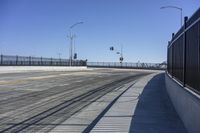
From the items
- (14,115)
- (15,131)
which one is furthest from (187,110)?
(14,115)

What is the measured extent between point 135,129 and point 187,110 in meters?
1.35

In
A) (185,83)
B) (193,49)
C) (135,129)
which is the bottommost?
(135,129)

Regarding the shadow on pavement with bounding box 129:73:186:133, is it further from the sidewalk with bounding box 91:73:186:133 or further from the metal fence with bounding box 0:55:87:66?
the metal fence with bounding box 0:55:87:66

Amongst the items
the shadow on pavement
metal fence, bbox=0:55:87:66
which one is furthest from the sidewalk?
metal fence, bbox=0:55:87:66

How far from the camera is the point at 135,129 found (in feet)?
35.9

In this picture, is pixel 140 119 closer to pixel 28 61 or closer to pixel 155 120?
pixel 155 120

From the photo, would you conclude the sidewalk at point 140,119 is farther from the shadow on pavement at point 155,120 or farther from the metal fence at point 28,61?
the metal fence at point 28,61

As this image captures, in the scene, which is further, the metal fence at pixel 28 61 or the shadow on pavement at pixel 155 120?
the metal fence at pixel 28 61

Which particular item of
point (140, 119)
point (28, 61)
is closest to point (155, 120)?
point (140, 119)

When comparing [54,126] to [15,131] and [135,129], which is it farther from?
[135,129]

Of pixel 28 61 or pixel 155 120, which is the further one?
pixel 28 61

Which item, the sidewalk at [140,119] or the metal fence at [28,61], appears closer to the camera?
the sidewalk at [140,119]

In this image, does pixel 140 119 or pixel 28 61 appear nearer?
pixel 140 119

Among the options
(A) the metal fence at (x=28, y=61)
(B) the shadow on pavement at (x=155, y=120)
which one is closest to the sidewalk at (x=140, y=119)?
(B) the shadow on pavement at (x=155, y=120)
